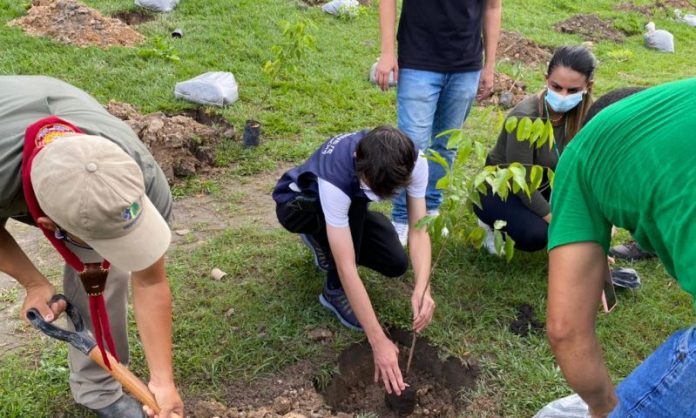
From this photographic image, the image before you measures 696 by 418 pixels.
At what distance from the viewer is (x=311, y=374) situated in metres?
2.70

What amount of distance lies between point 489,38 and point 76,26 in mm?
4911

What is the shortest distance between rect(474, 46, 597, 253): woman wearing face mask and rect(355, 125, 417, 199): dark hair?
3.11ft

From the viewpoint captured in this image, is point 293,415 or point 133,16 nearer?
point 293,415

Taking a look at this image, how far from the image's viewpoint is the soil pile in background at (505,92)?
606 centimetres

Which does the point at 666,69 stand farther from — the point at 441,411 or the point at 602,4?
the point at 441,411

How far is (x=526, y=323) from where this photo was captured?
3094mm

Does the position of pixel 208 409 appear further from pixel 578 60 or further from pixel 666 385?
pixel 578 60

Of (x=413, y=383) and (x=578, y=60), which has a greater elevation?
(x=578, y=60)

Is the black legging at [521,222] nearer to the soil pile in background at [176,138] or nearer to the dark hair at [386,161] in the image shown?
the dark hair at [386,161]

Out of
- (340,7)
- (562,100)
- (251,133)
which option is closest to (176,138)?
(251,133)

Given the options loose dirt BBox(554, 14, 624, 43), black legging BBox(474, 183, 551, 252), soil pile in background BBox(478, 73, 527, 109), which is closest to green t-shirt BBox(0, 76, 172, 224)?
black legging BBox(474, 183, 551, 252)

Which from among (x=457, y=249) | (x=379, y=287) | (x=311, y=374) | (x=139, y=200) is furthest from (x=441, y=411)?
(x=139, y=200)

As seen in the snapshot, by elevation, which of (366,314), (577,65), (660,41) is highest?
(577,65)

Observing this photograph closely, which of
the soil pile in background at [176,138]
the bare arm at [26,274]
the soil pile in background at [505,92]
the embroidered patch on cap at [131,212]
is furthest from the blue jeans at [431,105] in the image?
the soil pile in background at [505,92]
